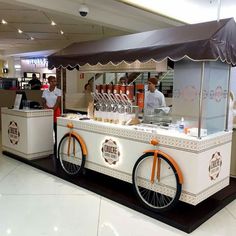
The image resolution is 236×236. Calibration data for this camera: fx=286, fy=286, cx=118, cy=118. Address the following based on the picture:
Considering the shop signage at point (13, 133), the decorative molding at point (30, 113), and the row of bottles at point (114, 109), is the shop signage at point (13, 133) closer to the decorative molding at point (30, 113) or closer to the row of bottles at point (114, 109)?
the decorative molding at point (30, 113)

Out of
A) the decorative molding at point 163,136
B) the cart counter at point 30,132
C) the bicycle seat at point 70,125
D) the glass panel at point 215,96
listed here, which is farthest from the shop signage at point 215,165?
the cart counter at point 30,132

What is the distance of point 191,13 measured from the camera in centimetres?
668

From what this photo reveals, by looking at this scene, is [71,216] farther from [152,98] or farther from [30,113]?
[30,113]

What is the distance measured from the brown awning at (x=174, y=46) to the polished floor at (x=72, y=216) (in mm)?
1843

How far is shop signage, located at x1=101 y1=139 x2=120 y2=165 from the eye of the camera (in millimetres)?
3900

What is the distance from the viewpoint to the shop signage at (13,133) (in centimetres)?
560

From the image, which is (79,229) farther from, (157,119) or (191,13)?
(191,13)

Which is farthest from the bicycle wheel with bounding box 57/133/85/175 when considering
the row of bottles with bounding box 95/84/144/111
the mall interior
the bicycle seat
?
the row of bottles with bounding box 95/84/144/111

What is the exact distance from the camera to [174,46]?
3.22 meters

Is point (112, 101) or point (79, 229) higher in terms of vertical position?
point (112, 101)

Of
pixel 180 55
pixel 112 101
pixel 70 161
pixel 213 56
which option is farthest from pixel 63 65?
pixel 213 56

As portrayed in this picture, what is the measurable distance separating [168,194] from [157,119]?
127 cm

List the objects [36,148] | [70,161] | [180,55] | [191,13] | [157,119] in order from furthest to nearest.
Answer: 1. [191,13]
2. [36,148]
3. [70,161]
4. [157,119]
5. [180,55]

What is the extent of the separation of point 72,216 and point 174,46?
229cm
